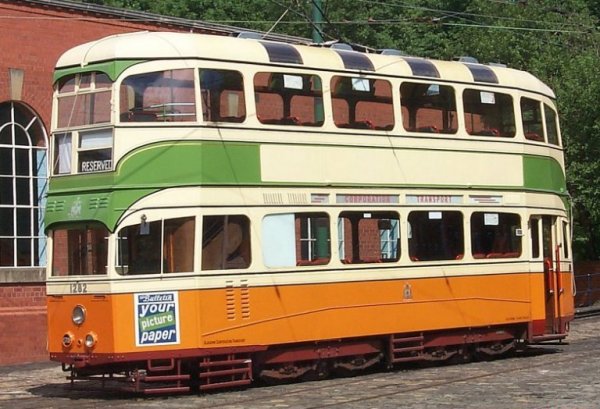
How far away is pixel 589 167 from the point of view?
34.8 metres

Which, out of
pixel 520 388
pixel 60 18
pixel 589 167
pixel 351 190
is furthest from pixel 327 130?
pixel 589 167

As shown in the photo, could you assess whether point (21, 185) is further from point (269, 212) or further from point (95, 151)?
point (269, 212)

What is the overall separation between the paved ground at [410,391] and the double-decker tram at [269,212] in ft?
1.33

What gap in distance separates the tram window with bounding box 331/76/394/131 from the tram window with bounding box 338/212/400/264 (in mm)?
1282

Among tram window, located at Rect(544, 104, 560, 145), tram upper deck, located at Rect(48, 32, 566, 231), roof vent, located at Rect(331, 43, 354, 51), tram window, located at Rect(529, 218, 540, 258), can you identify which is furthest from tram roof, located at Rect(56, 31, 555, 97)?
tram window, located at Rect(529, 218, 540, 258)

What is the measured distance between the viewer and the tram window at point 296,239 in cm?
1656

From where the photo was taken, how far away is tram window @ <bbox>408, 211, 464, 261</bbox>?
18453 millimetres

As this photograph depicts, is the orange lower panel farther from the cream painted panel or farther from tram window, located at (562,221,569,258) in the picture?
tram window, located at (562,221,569,258)

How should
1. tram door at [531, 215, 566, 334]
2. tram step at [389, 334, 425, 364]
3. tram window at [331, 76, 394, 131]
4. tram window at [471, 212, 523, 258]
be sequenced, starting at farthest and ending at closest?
1. tram door at [531, 215, 566, 334]
2. tram window at [471, 212, 523, 258]
3. tram step at [389, 334, 425, 364]
4. tram window at [331, 76, 394, 131]

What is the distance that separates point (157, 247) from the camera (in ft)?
51.4

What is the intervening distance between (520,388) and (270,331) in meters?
3.31

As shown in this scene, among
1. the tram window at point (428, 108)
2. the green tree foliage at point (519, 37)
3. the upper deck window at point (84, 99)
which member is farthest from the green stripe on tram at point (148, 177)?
the green tree foliage at point (519, 37)

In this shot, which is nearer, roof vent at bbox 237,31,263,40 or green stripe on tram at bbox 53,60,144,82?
green stripe on tram at bbox 53,60,144,82

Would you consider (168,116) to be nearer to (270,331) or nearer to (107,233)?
(107,233)
